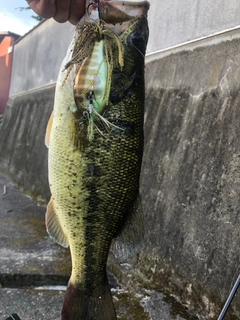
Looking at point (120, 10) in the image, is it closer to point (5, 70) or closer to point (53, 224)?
point (53, 224)

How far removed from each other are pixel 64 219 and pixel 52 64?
8.46 m

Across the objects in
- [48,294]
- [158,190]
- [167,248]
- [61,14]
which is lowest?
[48,294]

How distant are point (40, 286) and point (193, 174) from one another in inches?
68.0

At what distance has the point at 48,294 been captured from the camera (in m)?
3.54

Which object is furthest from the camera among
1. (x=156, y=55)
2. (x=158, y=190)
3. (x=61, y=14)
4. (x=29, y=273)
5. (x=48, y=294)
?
(x=156, y=55)

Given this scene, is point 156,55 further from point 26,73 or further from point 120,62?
point 26,73

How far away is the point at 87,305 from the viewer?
197 centimetres

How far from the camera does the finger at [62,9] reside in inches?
82.5

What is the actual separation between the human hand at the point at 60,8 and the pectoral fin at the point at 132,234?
1003 millimetres

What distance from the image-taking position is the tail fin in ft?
6.33

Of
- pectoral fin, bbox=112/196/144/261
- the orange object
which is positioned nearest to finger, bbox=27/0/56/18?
pectoral fin, bbox=112/196/144/261

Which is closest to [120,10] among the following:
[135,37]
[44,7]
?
[135,37]

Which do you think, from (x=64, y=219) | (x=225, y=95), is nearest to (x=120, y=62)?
(x=64, y=219)

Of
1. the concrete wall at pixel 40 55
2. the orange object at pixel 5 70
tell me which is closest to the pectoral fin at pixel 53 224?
the concrete wall at pixel 40 55
